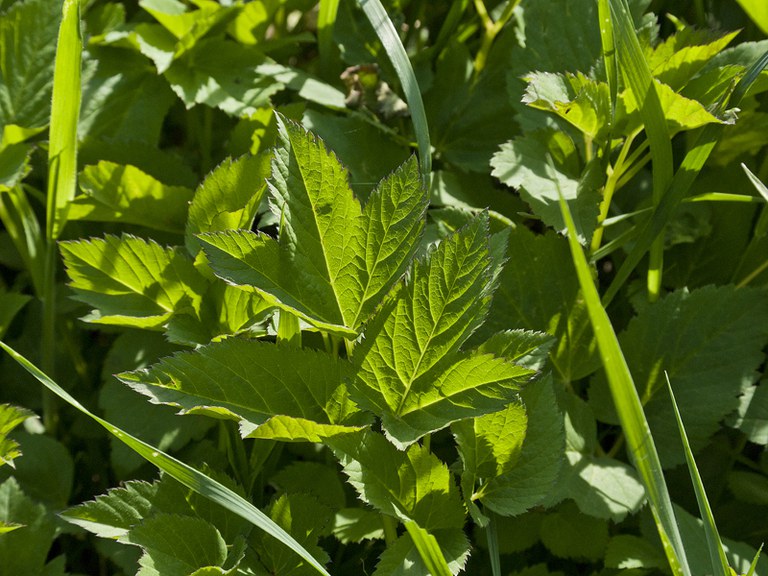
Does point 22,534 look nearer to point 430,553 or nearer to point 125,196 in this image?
point 125,196

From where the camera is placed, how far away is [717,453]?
1381 mm

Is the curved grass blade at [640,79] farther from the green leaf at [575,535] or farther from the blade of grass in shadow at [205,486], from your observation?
the blade of grass in shadow at [205,486]

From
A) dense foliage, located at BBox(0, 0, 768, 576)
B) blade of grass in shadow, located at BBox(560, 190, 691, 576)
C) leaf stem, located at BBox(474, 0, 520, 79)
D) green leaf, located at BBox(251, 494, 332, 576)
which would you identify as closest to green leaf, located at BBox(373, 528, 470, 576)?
dense foliage, located at BBox(0, 0, 768, 576)

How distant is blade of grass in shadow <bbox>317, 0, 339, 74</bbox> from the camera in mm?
1438

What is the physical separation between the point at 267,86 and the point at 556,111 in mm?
623

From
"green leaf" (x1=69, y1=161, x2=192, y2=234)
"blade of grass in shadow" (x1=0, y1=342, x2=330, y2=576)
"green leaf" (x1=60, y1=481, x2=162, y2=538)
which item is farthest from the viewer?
"green leaf" (x1=69, y1=161, x2=192, y2=234)

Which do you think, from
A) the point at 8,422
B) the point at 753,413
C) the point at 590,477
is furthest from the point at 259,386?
the point at 753,413

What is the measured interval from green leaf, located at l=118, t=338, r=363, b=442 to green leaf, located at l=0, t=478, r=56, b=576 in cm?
40

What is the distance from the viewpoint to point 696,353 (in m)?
1.24

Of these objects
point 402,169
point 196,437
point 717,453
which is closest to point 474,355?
point 402,169

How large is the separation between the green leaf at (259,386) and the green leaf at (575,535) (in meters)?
0.39

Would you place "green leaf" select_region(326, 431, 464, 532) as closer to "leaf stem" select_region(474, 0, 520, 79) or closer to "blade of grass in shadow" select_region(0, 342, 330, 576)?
"blade of grass in shadow" select_region(0, 342, 330, 576)

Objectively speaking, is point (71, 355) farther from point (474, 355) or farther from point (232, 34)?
point (474, 355)

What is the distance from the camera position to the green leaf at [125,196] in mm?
1312
